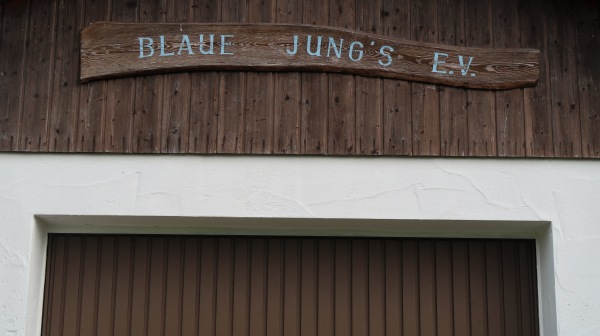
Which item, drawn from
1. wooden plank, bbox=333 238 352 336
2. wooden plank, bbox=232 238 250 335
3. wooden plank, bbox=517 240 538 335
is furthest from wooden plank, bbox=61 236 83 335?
wooden plank, bbox=517 240 538 335

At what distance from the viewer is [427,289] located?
5.44 meters

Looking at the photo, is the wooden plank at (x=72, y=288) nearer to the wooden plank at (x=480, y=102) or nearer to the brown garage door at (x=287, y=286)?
the brown garage door at (x=287, y=286)

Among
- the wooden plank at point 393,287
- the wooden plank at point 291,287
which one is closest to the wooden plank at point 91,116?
the wooden plank at point 291,287

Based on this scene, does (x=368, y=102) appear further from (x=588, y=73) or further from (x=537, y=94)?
(x=588, y=73)

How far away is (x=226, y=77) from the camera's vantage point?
17.6 feet

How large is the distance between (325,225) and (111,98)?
1692 millimetres

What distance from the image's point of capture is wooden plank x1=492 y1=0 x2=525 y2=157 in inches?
207

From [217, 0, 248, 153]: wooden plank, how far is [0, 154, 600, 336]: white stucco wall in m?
0.10

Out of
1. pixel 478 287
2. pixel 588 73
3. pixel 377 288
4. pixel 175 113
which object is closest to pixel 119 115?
pixel 175 113

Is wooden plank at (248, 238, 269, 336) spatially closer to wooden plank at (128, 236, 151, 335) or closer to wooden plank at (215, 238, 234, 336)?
wooden plank at (215, 238, 234, 336)

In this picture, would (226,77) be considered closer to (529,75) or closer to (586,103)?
(529,75)

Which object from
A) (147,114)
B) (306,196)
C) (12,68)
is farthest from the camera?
(12,68)

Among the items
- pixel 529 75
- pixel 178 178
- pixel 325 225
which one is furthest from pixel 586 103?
pixel 178 178

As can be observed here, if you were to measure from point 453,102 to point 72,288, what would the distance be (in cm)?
291
